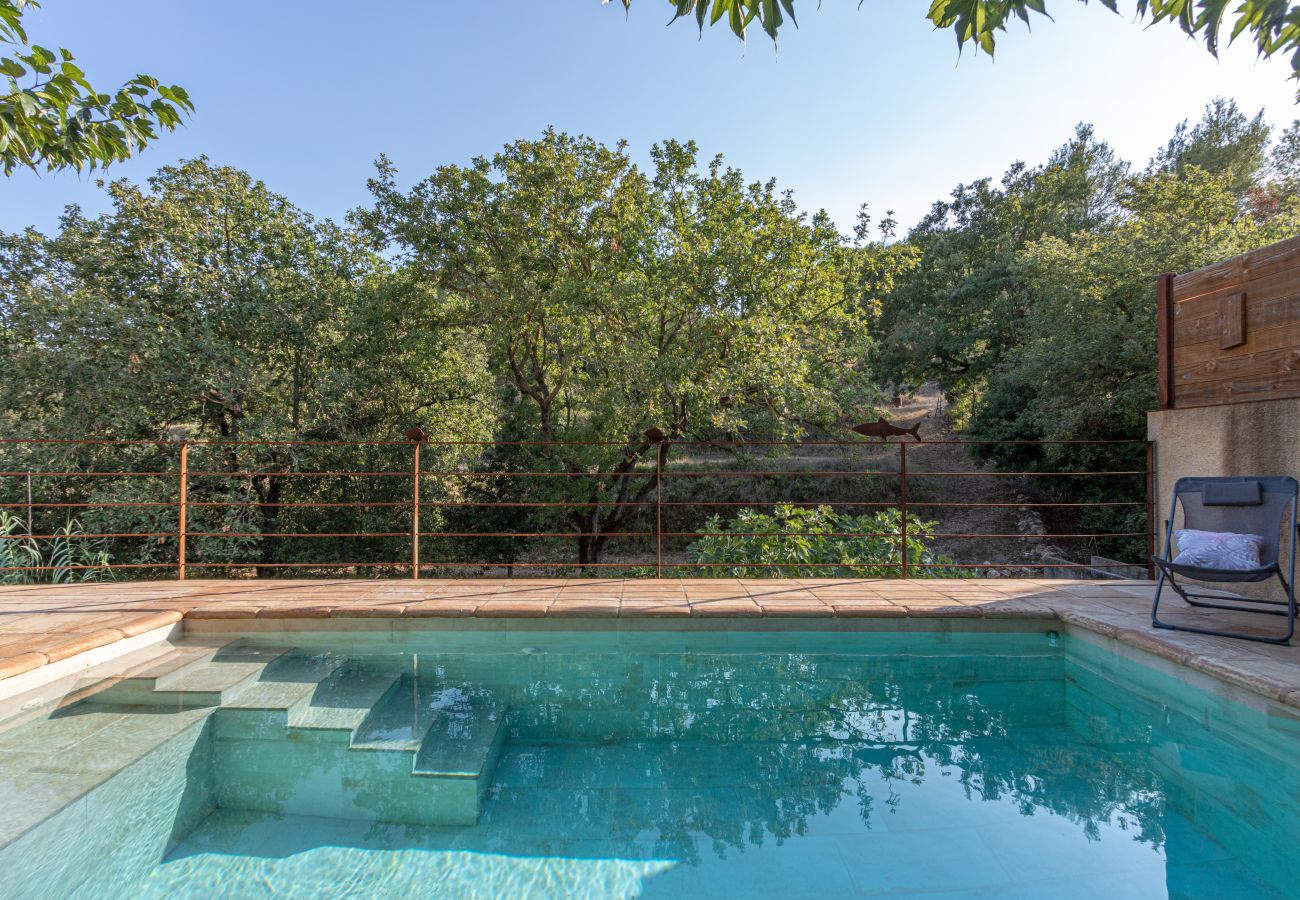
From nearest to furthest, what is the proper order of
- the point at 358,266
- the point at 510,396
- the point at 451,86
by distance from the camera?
the point at 451,86
the point at 358,266
the point at 510,396

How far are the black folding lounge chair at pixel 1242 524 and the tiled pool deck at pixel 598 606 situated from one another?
0.10 meters

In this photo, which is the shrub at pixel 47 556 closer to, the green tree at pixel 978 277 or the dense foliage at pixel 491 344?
the dense foliage at pixel 491 344

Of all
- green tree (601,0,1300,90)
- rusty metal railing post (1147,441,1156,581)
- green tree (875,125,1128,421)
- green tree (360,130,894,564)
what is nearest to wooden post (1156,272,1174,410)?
rusty metal railing post (1147,441,1156,581)

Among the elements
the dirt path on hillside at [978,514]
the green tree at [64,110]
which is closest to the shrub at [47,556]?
the green tree at [64,110]

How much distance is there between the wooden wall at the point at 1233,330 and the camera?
3.20 metres

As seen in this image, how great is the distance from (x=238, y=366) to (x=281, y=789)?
287 inches

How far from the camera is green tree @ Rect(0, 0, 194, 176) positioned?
2.24 metres

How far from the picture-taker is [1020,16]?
1.39 meters

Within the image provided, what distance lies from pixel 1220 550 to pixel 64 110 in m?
5.08

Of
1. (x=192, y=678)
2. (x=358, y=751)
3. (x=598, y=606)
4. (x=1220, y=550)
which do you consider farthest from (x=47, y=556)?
(x=1220, y=550)

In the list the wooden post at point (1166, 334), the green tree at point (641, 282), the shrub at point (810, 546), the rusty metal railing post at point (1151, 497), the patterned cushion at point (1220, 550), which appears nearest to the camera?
the patterned cushion at point (1220, 550)

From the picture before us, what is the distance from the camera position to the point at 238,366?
7.83m

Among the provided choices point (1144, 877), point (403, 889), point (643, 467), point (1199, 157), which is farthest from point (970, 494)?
point (403, 889)

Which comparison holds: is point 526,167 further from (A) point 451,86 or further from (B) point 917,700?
(B) point 917,700
